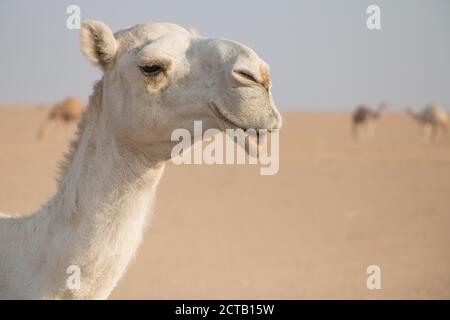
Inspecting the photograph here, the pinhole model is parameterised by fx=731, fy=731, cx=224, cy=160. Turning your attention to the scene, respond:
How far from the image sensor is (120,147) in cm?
357

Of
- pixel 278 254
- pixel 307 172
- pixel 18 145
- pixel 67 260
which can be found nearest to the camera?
pixel 67 260

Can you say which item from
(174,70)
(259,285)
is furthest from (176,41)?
(259,285)

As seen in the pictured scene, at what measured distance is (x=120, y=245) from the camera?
11.3 feet

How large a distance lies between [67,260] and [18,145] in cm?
2657

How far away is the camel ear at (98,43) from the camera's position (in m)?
3.55

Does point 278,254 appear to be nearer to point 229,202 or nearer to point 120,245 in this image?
point 229,202

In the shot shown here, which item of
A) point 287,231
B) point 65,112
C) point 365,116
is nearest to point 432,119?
point 365,116

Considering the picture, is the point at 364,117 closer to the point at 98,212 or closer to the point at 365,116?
the point at 365,116

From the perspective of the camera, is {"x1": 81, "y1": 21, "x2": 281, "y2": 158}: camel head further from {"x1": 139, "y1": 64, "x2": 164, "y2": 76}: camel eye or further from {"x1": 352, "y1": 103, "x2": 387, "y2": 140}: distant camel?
{"x1": 352, "y1": 103, "x2": 387, "y2": 140}: distant camel

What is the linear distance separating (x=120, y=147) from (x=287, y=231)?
938 cm

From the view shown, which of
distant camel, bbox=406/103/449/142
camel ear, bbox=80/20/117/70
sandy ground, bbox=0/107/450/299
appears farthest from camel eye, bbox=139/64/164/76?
distant camel, bbox=406/103/449/142

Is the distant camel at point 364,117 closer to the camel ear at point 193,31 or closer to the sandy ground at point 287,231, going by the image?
the sandy ground at point 287,231

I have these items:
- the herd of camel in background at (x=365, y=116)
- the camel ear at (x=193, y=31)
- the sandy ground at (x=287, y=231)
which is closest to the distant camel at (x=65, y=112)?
the herd of camel in background at (x=365, y=116)

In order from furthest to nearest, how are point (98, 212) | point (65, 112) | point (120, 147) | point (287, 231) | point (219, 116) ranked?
point (65, 112), point (287, 231), point (120, 147), point (98, 212), point (219, 116)
